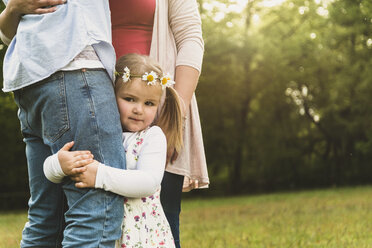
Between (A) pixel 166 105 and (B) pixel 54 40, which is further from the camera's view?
(A) pixel 166 105

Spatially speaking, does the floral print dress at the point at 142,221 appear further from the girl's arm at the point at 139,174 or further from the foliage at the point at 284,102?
the foliage at the point at 284,102

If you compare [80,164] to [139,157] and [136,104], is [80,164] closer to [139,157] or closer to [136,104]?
[139,157]

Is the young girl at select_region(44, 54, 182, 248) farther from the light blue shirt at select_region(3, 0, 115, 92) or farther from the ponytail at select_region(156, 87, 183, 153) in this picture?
the light blue shirt at select_region(3, 0, 115, 92)

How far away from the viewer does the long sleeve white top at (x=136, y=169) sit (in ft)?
6.18

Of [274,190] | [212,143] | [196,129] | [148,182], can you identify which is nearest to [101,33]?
[148,182]

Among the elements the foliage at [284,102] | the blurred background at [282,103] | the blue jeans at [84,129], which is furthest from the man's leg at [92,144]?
the foliage at [284,102]

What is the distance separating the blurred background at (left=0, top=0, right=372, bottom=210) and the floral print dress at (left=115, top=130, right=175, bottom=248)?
15875mm

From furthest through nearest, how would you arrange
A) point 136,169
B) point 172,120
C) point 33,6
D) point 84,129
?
1. point 172,120
2. point 136,169
3. point 33,6
4. point 84,129

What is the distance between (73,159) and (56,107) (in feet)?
0.64

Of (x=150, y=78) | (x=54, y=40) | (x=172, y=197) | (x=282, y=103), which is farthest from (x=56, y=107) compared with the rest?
(x=282, y=103)

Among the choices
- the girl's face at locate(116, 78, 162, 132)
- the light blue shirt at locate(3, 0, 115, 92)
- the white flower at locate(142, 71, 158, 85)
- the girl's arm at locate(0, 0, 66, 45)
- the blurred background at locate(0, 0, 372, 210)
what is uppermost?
the girl's arm at locate(0, 0, 66, 45)

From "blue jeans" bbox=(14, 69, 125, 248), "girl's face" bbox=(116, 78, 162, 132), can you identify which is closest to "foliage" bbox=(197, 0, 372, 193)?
"girl's face" bbox=(116, 78, 162, 132)

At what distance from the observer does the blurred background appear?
1847 centimetres

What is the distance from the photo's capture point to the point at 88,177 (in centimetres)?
186
